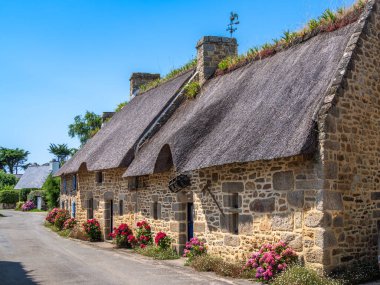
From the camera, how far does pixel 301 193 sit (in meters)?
9.01

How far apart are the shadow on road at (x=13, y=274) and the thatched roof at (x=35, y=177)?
4381 cm

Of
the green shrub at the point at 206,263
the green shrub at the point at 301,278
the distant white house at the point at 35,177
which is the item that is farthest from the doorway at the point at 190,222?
the distant white house at the point at 35,177

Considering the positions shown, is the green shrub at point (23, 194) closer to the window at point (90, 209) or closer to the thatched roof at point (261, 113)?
the window at point (90, 209)

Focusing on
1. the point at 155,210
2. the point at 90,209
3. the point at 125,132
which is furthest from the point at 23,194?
the point at 155,210

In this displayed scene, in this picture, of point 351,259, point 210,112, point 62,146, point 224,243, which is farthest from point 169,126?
point 62,146

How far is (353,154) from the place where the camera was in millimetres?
9523

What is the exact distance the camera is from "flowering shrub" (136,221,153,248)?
14414 mm

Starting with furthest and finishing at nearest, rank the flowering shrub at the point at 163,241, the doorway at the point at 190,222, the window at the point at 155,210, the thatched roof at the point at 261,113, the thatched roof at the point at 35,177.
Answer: the thatched roof at the point at 35,177
the window at the point at 155,210
the flowering shrub at the point at 163,241
the doorway at the point at 190,222
the thatched roof at the point at 261,113

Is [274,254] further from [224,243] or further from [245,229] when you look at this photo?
[224,243]

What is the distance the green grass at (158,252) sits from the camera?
12844 millimetres

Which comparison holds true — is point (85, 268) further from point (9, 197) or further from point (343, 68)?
point (9, 197)

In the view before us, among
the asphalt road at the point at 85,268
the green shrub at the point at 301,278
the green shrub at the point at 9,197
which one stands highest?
the green shrub at the point at 9,197

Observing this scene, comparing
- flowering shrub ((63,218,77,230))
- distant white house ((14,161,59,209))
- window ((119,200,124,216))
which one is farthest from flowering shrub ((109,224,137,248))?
distant white house ((14,161,59,209))

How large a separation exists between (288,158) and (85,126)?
3493 centimetres
